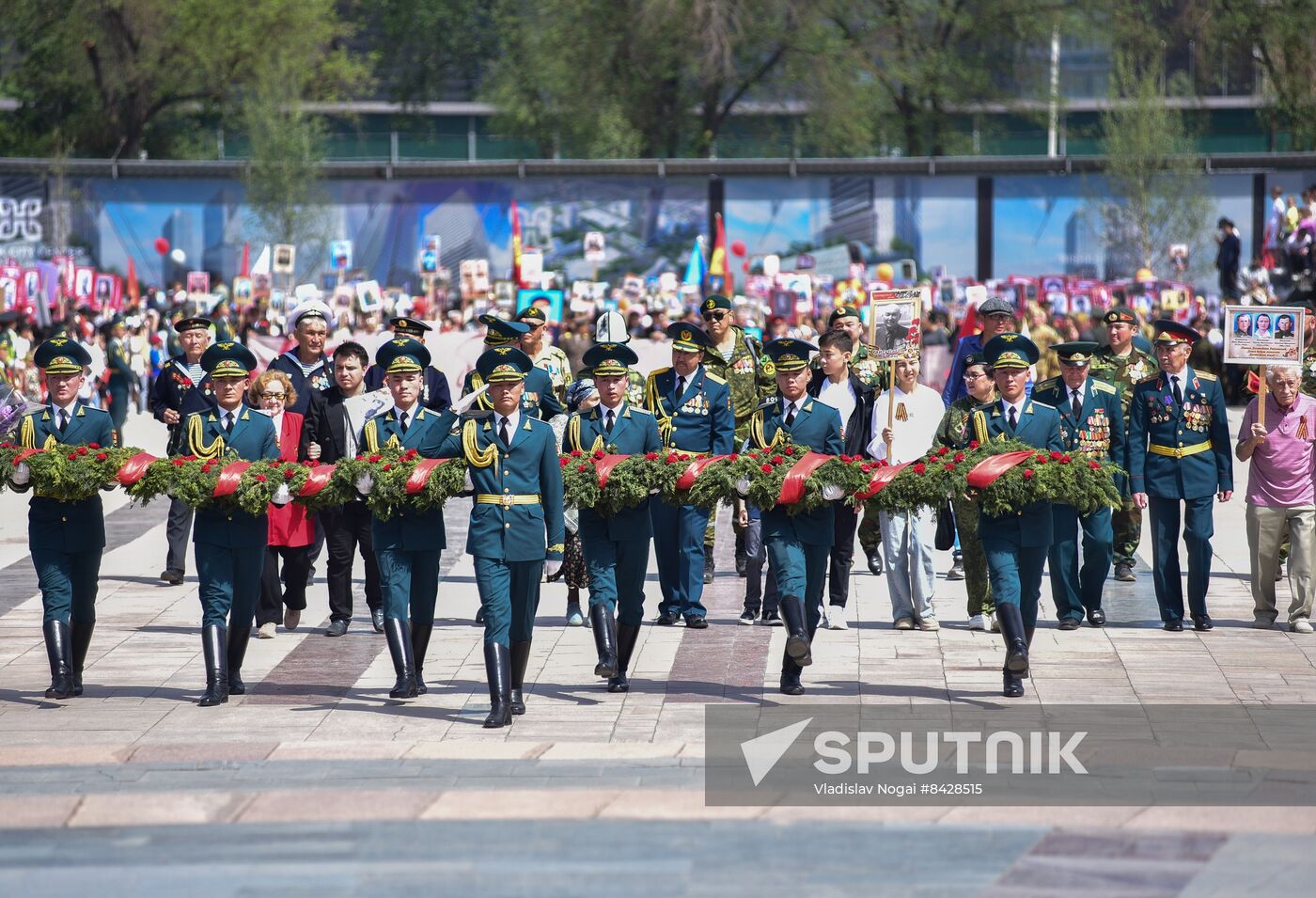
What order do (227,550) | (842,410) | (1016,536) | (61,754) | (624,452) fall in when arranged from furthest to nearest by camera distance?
(842,410)
(624,452)
(227,550)
(1016,536)
(61,754)

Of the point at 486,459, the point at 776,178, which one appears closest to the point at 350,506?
the point at 486,459

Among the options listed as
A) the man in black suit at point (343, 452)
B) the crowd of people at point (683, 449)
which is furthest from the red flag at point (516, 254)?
the man in black suit at point (343, 452)

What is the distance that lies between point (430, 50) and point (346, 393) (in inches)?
2500

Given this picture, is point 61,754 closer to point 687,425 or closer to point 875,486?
point 875,486

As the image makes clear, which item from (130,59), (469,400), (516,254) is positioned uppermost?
(130,59)

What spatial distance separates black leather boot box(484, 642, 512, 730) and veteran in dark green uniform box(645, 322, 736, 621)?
259cm

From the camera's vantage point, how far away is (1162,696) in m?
9.41

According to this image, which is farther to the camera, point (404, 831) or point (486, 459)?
point (486, 459)

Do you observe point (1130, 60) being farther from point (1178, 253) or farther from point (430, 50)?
point (430, 50)

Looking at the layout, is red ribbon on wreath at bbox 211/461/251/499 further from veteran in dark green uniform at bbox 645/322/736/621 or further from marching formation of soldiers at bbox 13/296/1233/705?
veteran in dark green uniform at bbox 645/322/736/621

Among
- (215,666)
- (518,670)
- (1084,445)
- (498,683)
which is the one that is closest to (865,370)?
(1084,445)

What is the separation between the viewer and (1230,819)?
6926 mm

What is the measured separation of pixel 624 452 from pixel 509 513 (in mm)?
1232

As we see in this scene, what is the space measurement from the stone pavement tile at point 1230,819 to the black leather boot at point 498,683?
319 cm
